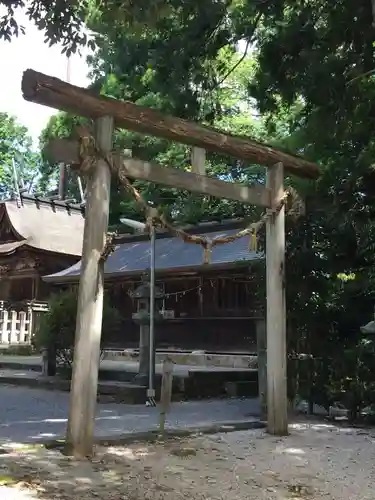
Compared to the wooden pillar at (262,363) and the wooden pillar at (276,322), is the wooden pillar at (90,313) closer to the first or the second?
the wooden pillar at (276,322)

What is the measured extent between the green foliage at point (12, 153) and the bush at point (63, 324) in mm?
26937

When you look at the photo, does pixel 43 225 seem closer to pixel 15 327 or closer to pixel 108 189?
pixel 15 327

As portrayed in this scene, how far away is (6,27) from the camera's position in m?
7.38

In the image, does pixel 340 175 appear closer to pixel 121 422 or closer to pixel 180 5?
pixel 180 5

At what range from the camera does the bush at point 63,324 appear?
11570 millimetres

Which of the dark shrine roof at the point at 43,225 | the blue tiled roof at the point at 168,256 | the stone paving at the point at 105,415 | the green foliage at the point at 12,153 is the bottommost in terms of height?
the stone paving at the point at 105,415

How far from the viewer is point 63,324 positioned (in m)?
11.7

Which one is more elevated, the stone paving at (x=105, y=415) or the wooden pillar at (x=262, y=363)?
the wooden pillar at (x=262, y=363)

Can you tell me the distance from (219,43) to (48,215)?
62.6 ft

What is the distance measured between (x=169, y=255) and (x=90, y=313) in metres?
13.0

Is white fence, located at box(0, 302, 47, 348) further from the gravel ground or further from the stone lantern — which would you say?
the gravel ground

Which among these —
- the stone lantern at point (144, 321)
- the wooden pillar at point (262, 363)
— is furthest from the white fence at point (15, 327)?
the wooden pillar at point (262, 363)

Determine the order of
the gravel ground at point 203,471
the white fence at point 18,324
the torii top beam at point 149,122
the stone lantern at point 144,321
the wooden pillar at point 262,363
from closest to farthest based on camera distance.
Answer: the gravel ground at point 203,471 < the torii top beam at point 149,122 < the wooden pillar at point 262,363 < the stone lantern at point 144,321 < the white fence at point 18,324

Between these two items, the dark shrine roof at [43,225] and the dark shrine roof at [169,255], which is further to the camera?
the dark shrine roof at [43,225]
